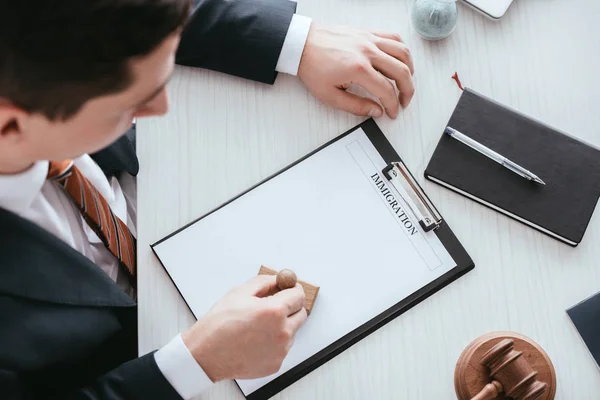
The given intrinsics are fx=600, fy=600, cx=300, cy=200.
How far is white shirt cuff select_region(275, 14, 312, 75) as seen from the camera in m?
1.00

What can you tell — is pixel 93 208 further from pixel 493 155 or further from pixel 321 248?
pixel 493 155

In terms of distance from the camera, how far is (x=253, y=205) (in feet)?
3.09

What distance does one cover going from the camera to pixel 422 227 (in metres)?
0.93

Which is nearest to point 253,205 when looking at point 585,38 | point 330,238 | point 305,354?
point 330,238

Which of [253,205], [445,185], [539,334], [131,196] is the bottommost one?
[539,334]

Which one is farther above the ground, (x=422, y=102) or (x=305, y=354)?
(x=422, y=102)

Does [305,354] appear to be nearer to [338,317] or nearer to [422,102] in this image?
[338,317]

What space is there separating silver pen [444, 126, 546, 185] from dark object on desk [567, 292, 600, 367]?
0.63ft

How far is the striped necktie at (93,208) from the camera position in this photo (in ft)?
2.84

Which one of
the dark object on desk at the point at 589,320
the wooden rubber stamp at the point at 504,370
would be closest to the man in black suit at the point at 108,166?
the wooden rubber stamp at the point at 504,370

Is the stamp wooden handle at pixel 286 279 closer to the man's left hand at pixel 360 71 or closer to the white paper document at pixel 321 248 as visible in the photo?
the white paper document at pixel 321 248

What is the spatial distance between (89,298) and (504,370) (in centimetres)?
59

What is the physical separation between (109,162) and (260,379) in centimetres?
42

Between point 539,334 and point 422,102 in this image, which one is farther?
point 422,102
